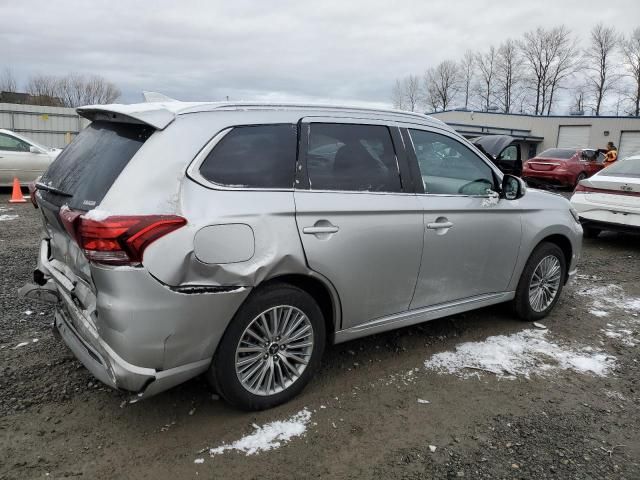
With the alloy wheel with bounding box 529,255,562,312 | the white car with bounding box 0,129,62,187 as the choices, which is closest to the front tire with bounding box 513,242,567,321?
the alloy wheel with bounding box 529,255,562,312

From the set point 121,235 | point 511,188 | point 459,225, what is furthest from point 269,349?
point 511,188

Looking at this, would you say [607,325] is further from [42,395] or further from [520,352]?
[42,395]

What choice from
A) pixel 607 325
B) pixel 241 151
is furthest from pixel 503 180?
pixel 241 151

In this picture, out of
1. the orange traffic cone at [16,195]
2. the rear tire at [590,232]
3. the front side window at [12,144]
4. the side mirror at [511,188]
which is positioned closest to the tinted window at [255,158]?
the side mirror at [511,188]

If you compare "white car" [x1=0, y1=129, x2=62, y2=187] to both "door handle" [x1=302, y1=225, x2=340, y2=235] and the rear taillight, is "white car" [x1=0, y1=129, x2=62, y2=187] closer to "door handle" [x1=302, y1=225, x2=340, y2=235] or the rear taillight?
the rear taillight

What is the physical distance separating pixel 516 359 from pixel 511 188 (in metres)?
1.38

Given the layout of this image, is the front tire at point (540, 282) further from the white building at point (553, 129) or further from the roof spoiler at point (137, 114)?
the white building at point (553, 129)

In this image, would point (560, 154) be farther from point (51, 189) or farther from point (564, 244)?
point (51, 189)

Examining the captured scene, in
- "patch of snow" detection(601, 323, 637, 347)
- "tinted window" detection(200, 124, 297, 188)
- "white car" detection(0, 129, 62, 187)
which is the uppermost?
"tinted window" detection(200, 124, 297, 188)

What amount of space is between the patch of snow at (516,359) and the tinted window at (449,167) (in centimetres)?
125

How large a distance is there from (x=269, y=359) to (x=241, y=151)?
1225 mm

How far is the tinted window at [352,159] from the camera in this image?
3223mm

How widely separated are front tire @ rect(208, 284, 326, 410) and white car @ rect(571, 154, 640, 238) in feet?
21.6

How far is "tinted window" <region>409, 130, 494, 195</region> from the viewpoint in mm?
3781
